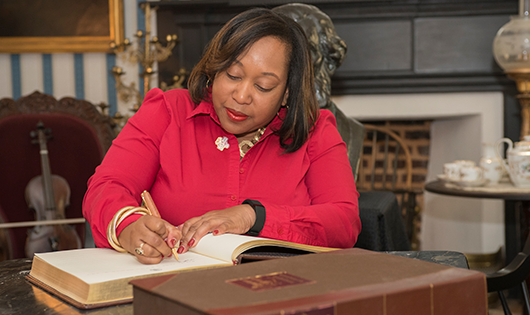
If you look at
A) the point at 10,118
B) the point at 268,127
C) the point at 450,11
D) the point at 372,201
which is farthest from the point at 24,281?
the point at 450,11

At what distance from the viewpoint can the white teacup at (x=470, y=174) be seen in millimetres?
2322

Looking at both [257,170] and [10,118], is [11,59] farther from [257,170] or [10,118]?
[257,170]

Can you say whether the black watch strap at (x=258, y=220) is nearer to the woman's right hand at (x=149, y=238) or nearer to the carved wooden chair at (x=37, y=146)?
the woman's right hand at (x=149, y=238)

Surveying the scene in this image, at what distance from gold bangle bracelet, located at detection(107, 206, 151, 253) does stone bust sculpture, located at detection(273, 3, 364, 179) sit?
1198 millimetres

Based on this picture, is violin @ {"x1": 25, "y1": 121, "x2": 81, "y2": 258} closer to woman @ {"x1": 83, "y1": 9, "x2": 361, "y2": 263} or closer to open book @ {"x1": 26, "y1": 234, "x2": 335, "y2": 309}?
woman @ {"x1": 83, "y1": 9, "x2": 361, "y2": 263}

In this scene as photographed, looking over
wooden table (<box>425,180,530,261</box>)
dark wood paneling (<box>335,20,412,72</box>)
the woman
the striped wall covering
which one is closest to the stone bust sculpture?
wooden table (<box>425,180,530,261</box>)

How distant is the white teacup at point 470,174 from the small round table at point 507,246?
5 cm

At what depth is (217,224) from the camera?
0.93 m

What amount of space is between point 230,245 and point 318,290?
0.38m

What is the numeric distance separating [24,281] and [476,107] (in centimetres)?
295

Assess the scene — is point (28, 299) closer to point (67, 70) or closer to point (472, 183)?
point (472, 183)

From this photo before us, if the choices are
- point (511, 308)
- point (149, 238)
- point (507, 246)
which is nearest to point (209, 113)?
point (149, 238)

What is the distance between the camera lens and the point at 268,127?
130cm

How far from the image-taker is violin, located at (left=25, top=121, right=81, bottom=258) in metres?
2.31
